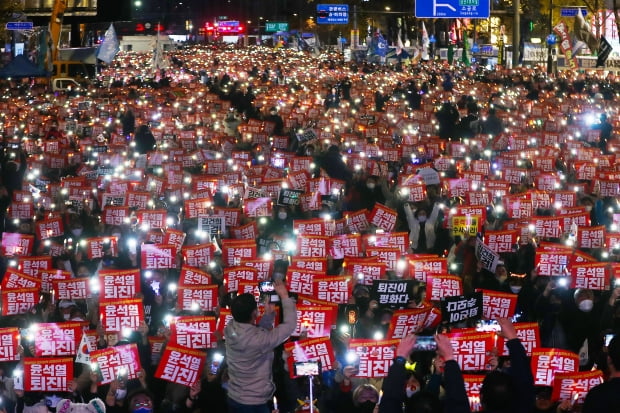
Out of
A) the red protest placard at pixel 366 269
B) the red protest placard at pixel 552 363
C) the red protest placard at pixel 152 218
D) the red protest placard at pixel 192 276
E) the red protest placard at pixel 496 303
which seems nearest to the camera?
the red protest placard at pixel 552 363

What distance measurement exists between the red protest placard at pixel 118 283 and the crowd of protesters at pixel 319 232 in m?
0.24

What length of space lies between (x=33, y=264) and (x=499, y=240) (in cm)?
547

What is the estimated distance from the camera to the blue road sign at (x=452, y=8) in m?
37.5

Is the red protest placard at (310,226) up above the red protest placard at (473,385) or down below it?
above

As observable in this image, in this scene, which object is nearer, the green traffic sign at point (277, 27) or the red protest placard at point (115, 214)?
the red protest placard at point (115, 214)

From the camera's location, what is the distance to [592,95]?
3738 cm

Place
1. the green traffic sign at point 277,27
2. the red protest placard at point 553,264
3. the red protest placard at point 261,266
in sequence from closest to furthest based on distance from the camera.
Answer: the red protest placard at point 261,266 < the red protest placard at point 553,264 < the green traffic sign at point 277,27

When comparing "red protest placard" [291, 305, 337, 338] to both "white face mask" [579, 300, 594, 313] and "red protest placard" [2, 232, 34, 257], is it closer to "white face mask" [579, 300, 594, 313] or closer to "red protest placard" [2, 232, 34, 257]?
"white face mask" [579, 300, 594, 313]

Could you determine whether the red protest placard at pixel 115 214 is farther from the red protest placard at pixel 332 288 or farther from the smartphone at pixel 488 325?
the smartphone at pixel 488 325

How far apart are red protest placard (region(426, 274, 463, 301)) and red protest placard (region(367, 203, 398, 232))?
4254 millimetres

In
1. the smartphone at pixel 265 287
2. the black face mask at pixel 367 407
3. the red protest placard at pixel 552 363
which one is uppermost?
the smartphone at pixel 265 287

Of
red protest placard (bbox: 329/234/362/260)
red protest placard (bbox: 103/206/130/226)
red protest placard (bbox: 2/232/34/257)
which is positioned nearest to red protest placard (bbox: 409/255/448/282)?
red protest placard (bbox: 329/234/362/260)

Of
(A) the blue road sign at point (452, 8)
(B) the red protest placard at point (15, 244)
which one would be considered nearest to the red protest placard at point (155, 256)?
(B) the red protest placard at point (15, 244)

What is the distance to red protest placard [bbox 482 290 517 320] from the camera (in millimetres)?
10750
